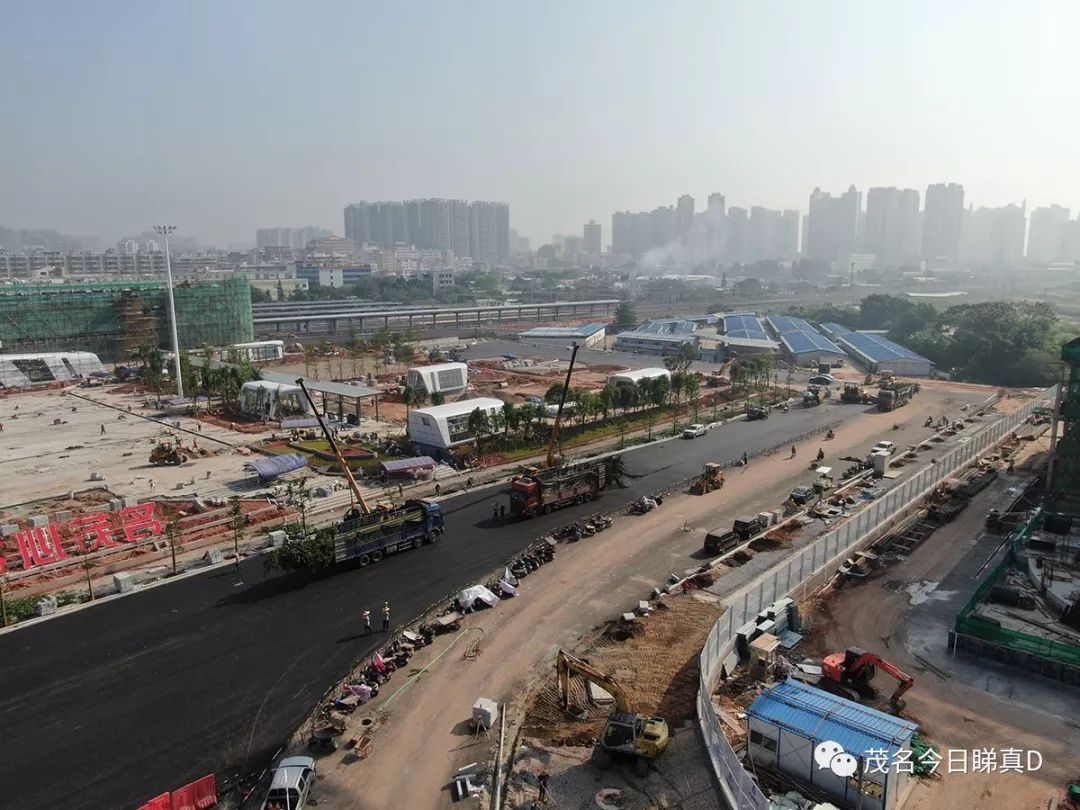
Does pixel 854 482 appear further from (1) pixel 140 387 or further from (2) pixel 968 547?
(1) pixel 140 387

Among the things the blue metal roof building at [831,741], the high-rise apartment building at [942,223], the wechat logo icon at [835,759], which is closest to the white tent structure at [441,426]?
the blue metal roof building at [831,741]

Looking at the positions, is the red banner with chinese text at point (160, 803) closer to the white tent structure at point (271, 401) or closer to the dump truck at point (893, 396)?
the white tent structure at point (271, 401)

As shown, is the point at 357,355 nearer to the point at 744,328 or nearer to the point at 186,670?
the point at 744,328

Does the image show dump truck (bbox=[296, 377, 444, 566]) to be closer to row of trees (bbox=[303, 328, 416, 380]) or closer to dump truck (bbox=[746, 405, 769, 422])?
dump truck (bbox=[746, 405, 769, 422])

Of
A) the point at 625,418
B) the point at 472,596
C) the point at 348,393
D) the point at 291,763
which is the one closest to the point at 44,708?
the point at 291,763

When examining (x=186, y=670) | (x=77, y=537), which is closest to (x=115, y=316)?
(x=77, y=537)

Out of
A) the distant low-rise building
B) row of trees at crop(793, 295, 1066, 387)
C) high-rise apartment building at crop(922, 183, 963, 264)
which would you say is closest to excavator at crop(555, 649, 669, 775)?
row of trees at crop(793, 295, 1066, 387)

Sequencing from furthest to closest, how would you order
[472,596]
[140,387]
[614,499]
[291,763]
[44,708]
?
[140,387]
[614,499]
[472,596]
[44,708]
[291,763]
